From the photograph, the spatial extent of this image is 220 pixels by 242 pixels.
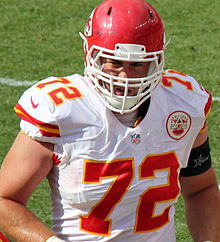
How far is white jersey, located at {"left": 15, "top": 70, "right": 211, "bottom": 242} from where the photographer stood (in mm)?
2701

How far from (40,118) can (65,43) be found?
447 cm

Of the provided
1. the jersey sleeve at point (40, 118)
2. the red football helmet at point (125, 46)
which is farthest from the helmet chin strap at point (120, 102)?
the jersey sleeve at point (40, 118)

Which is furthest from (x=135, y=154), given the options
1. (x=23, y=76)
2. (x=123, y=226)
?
(x=23, y=76)

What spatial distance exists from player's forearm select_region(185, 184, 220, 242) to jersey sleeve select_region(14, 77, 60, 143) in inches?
31.8

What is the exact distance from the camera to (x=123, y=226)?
2.84 metres

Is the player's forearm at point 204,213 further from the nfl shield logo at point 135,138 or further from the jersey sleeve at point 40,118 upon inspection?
the jersey sleeve at point 40,118

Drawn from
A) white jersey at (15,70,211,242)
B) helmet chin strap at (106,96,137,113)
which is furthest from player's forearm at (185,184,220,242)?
helmet chin strap at (106,96,137,113)

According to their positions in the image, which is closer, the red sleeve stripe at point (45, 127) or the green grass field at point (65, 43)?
the red sleeve stripe at point (45, 127)

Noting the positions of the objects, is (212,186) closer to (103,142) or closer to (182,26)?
(103,142)

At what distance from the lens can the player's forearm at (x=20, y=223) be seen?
2676 millimetres

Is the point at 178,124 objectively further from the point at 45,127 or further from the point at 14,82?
the point at 14,82

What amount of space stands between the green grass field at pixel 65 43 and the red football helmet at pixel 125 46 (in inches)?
102

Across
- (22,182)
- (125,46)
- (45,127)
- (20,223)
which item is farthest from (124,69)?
(20,223)

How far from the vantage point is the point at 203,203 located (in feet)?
10.2
